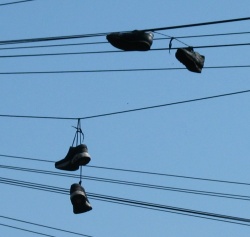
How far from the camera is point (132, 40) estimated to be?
939cm

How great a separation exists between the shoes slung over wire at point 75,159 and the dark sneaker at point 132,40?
191 cm

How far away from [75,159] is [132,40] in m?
2.14

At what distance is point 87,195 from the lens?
11.0 m

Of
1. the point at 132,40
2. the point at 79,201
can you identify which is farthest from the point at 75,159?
the point at 132,40

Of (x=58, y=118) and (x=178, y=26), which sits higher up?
(x=58, y=118)

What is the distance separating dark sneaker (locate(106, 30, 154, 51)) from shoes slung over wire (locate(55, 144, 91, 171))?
1911 millimetres

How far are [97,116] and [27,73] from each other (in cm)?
97

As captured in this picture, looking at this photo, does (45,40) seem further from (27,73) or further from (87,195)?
(87,195)

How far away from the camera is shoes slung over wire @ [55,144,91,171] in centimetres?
1105

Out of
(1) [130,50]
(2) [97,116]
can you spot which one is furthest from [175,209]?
(2) [97,116]

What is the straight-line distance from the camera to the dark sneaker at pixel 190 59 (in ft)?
31.8

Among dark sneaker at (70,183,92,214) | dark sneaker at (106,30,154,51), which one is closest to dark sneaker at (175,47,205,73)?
dark sneaker at (106,30,154,51)

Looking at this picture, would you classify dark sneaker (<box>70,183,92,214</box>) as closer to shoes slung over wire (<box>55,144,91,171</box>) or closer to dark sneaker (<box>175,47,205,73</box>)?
shoes slung over wire (<box>55,144,91,171</box>)

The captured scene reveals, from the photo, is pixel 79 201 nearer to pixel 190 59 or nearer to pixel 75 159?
pixel 75 159
